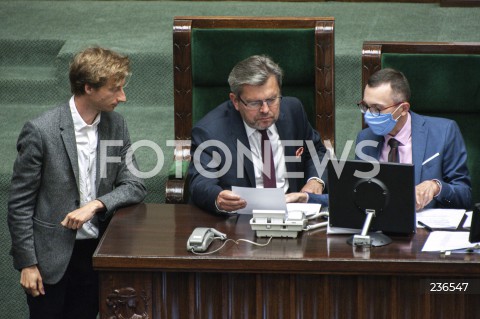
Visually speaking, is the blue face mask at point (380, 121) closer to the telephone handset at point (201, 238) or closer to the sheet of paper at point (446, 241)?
the sheet of paper at point (446, 241)

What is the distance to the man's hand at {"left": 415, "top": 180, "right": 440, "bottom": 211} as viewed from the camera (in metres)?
2.68

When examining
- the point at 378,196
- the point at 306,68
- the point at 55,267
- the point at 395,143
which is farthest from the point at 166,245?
the point at 306,68

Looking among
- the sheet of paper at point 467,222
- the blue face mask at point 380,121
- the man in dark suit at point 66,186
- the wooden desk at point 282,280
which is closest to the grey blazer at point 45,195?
the man in dark suit at point 66,186

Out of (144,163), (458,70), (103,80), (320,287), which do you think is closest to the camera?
(320,287)

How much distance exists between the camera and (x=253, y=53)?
3.24 m

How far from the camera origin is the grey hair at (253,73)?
9.20ft

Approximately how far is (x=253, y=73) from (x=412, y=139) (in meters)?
0.53

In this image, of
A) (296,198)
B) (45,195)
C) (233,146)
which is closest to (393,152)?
(296,198)

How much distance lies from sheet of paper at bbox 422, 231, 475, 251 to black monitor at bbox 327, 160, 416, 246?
0.06 metres

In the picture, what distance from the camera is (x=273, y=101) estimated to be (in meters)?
2.82

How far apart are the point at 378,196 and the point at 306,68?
93 centimetres

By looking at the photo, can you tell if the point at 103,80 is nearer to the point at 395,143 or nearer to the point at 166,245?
the point at 166,245

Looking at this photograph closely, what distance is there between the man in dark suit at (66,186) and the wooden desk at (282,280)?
0.68ft

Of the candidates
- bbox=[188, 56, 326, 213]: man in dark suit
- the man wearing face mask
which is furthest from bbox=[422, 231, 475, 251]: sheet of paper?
bbox=[188, 56, 326, 213]: man in dark suit
